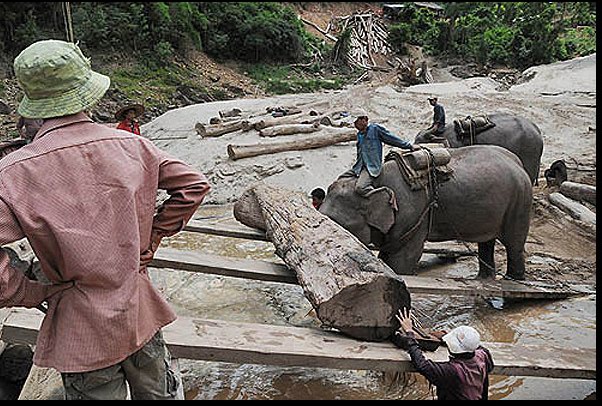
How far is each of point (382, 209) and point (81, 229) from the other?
344 cm

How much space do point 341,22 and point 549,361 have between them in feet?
122

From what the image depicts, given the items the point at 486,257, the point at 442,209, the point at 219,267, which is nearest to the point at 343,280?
the point at 219,267

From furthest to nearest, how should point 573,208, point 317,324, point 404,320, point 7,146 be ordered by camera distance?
point 573,208, point 317,324, point 7,146, point 404,320

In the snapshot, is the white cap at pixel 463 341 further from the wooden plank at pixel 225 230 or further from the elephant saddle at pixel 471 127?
the elephant saddle at pixel 471 127

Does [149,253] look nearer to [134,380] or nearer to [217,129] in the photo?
[134,380]

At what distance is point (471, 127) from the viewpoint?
820 centimetres

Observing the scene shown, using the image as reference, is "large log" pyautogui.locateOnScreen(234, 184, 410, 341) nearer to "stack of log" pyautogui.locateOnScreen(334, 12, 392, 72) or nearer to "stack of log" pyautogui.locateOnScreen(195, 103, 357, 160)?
"stack of log" pyautogui.locateOnScreen(195, 103, 357, 160)

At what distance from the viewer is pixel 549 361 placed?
3283 mm

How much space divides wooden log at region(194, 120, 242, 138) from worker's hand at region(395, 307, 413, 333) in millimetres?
9378

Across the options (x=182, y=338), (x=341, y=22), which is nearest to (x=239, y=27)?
(x=341, y=22)

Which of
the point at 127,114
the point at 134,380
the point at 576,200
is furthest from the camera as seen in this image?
the point at 576,200

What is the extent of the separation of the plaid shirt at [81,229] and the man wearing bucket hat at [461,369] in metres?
1.60

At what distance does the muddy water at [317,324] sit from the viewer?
3.80 metres

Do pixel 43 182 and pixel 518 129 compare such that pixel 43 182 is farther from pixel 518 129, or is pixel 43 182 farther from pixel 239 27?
pixel 239 27
